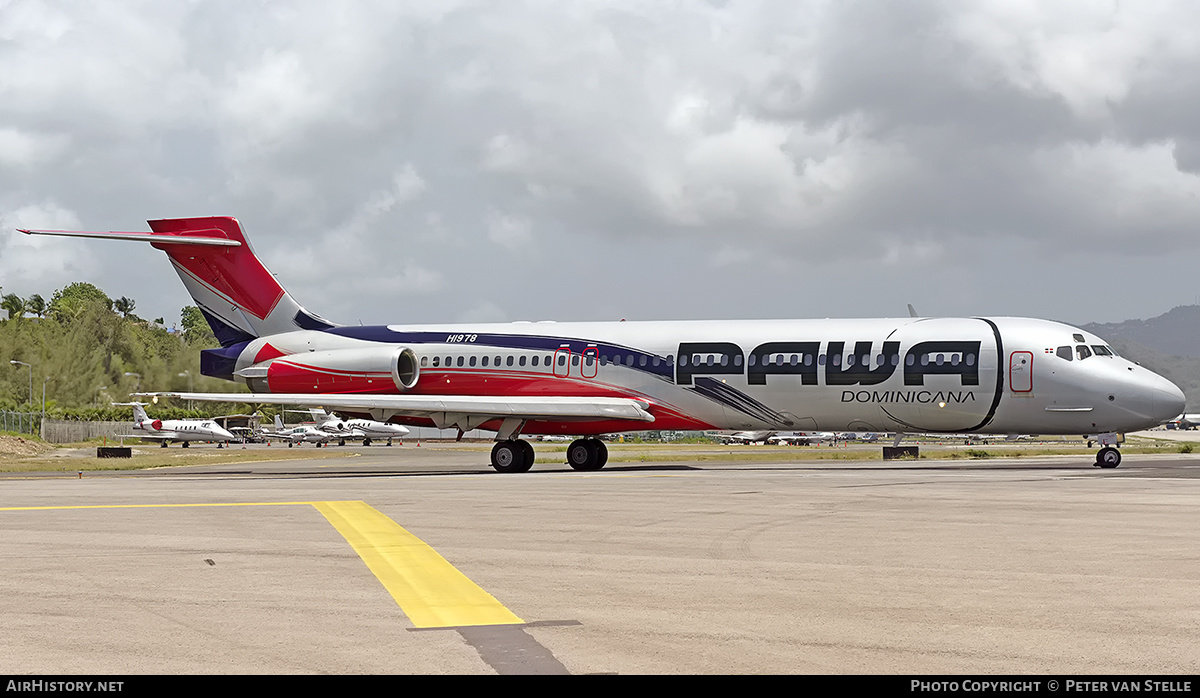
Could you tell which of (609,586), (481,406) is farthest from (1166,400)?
(609,586)

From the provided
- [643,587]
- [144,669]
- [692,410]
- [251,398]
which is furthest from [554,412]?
[144,669]

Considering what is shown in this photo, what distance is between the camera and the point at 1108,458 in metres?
29.4

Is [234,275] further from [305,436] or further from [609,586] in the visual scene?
[305,436]

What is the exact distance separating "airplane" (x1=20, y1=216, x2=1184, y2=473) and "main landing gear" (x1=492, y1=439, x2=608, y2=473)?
4 cm

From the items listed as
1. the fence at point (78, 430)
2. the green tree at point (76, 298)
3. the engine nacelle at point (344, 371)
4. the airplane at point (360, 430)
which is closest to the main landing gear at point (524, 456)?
the engine nacelle at point (344, 371)

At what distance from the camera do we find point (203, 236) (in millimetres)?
36594

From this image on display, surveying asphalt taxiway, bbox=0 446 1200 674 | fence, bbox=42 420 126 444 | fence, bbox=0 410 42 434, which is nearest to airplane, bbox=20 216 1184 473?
asphalt taxiway, bbox=0 446 1200 674

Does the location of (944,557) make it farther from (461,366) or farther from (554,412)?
(461,366)

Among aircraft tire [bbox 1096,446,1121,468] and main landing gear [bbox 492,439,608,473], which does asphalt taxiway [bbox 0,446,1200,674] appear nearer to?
aircraft tire [bbox 1096,446,1121,468]

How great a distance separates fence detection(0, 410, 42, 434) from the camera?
8206 cm

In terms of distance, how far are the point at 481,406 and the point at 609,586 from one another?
22975mm

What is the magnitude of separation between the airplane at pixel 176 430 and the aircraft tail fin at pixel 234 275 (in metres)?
56.1

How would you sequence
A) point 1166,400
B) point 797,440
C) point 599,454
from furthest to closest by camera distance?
point 797,440 → point 599,454 → point 1166,400

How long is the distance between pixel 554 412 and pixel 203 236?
13328 millimetres
